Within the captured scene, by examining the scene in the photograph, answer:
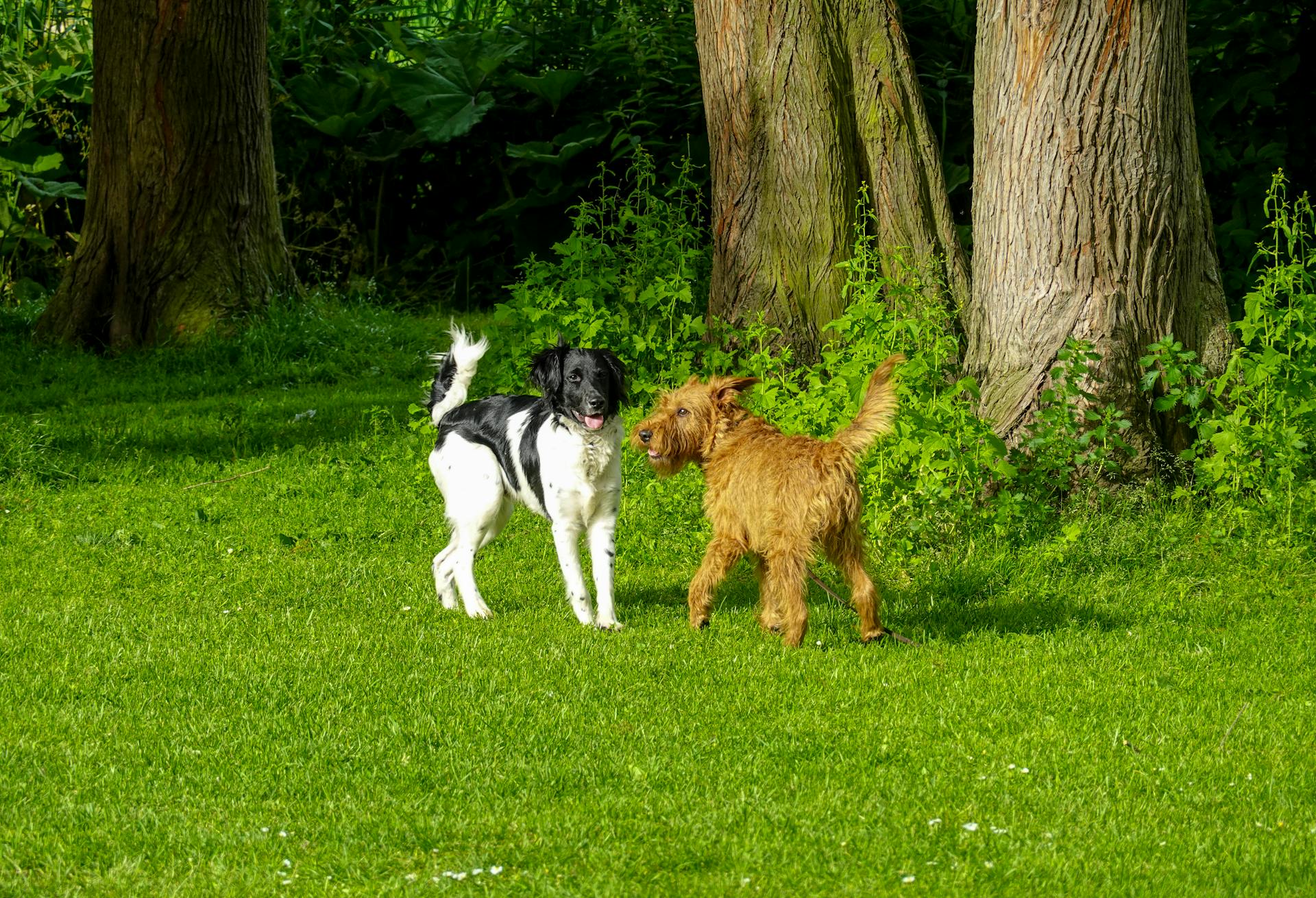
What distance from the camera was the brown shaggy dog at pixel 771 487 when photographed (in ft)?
19.7

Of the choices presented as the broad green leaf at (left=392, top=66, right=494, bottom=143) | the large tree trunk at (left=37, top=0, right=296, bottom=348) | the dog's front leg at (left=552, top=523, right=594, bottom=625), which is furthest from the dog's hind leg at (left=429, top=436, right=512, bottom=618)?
the broad green leaf at (left=392, top=66, right=494, bottom=143)

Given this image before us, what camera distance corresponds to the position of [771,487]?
6.14 meters

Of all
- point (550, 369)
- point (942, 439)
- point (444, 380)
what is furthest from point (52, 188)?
point (942, 439)

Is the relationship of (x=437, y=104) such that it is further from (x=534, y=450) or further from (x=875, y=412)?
(x=875, y=412)

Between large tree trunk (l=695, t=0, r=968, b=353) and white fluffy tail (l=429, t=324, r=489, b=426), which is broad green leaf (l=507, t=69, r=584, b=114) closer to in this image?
large tree trunk (l=695, t=0, r=968, b=353)

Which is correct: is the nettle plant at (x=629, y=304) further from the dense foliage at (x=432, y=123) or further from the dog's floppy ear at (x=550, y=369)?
the dense foliage at (x=432, y=123)

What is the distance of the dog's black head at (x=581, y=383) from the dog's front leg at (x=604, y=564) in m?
0.50

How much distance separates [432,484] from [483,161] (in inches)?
300

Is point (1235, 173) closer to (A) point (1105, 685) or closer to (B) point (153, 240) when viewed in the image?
(A) point (1105, 685)

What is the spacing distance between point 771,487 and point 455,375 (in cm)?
208

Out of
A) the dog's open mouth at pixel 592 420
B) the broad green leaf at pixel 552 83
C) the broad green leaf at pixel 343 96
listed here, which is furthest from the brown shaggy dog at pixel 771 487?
the broad green leaf at pixel 343 96

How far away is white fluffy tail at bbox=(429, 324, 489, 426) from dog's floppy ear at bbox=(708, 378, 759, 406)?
136 cm

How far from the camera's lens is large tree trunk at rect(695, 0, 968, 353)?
9.70 meters

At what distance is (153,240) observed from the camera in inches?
513
